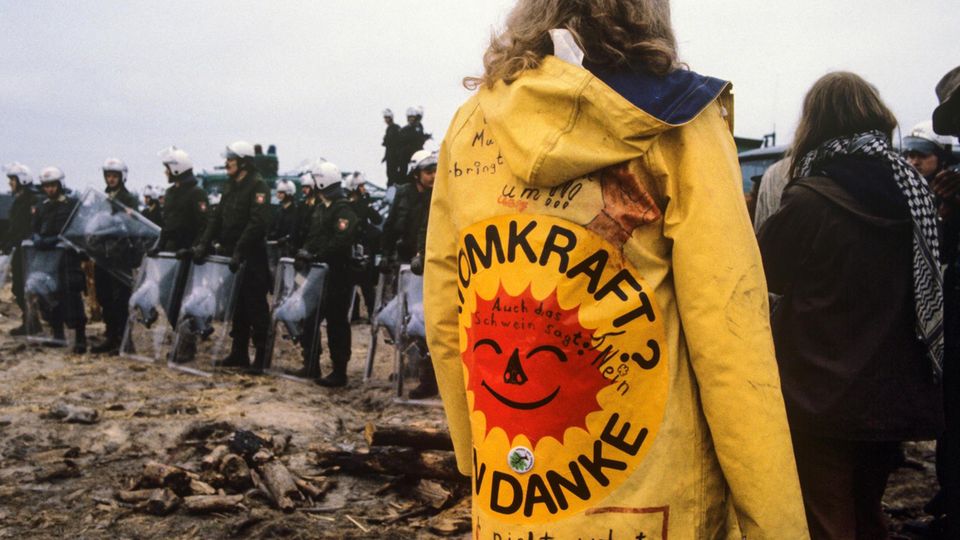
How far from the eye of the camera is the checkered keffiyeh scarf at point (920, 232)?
2.69 metres

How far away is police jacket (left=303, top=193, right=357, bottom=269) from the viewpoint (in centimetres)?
859

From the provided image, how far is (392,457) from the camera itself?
16.4 feet

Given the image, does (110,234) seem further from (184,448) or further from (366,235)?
(184,448)

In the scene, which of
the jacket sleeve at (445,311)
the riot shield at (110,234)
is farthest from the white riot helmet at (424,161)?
the jacket sleeve at (445,311)

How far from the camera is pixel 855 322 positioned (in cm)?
264

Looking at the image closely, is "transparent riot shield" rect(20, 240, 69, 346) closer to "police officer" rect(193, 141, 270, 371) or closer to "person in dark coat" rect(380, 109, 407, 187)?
"police officer" rect(193, 141, 270, 371)

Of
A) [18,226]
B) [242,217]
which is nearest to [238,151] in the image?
[242,217]

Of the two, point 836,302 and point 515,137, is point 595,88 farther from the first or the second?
point 836,302

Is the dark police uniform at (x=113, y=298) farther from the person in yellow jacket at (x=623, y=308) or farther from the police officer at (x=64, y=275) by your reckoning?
the person in yellow jacket at (x=623, y=308)

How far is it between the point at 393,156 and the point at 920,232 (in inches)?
613

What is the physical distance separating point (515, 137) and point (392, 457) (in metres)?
3.72

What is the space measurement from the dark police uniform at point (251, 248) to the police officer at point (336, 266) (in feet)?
2.25

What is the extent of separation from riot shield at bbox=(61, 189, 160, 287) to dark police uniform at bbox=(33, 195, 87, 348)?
3.21 ft

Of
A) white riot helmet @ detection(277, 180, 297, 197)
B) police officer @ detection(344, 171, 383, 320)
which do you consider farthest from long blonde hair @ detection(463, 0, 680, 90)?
white riot helmet @ detection(277, 180, 297, 197)
